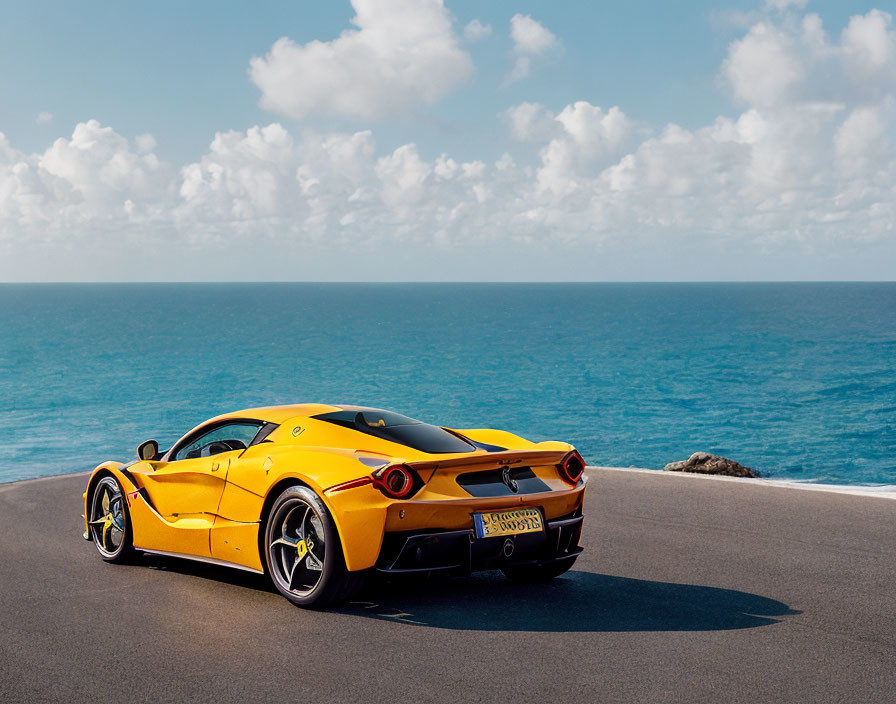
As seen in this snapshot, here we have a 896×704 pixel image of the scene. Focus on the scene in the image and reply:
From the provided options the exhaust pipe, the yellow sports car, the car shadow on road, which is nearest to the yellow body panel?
the yellow sports car

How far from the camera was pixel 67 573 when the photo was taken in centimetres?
732

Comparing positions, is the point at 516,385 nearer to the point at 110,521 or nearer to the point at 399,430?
the point at 110,521

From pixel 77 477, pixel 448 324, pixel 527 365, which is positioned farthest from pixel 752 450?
pixel 448 324

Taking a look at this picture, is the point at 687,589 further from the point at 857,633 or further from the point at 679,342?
the point at 679,342

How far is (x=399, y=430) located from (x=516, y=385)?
4454 cm

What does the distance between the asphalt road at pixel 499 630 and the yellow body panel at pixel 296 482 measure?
38cm

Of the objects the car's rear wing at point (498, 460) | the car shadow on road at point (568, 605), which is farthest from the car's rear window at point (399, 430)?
the car shadow on road at point (568, 605)

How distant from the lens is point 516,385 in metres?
50.9

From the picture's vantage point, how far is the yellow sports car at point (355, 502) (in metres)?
5.74

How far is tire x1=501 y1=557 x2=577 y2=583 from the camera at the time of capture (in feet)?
22.6

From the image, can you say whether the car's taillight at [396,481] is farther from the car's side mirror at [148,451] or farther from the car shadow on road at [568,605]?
the car's side mirror at [148,451]

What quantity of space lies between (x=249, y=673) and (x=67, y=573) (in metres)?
3.16

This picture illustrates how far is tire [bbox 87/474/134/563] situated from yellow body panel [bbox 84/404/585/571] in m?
0.10

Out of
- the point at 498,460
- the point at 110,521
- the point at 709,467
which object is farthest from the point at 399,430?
the point at 709,467
